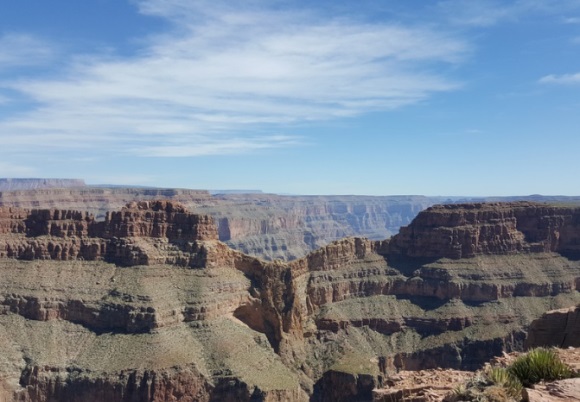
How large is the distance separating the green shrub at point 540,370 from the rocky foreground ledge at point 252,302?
196ft

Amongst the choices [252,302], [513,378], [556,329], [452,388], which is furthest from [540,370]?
[252,302]

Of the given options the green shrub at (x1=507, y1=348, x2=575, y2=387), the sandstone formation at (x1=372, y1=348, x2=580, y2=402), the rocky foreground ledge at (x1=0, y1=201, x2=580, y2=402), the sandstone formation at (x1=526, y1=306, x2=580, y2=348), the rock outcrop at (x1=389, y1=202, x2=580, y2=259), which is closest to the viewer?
the sandstone formation at (x1=372, y1=348, x2=580, y2=402)

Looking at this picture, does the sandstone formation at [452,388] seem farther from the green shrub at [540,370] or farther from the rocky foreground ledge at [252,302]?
the rocky foreground ledge at [252,302]

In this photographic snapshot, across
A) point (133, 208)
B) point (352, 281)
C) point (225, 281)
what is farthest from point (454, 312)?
point (133, 208)

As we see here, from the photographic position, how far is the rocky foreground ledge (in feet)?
247

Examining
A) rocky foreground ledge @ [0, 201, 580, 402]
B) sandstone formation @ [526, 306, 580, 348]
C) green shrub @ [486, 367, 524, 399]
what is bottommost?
rocky foreground ledge @ [0, 201, 580, 402]

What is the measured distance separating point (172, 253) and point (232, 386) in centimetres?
2680

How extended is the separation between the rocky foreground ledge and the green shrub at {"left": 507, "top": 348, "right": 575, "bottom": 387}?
59674mm

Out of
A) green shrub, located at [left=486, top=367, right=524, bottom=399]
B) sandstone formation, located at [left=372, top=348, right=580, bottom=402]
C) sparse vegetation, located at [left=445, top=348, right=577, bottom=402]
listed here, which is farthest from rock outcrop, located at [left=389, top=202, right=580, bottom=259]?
green shrub, located at [left=486, top=367, right=524, bottom=399]

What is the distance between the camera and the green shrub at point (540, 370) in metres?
18.0

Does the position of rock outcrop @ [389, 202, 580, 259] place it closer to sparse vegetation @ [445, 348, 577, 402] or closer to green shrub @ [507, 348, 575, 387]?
sparse vegetation @ [445, 348, 577, 402]

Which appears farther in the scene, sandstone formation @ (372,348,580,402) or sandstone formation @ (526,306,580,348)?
sandstone formation @ (526,306,580,348)

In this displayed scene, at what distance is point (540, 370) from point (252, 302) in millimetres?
77193

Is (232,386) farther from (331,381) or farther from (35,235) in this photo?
(35,235)
